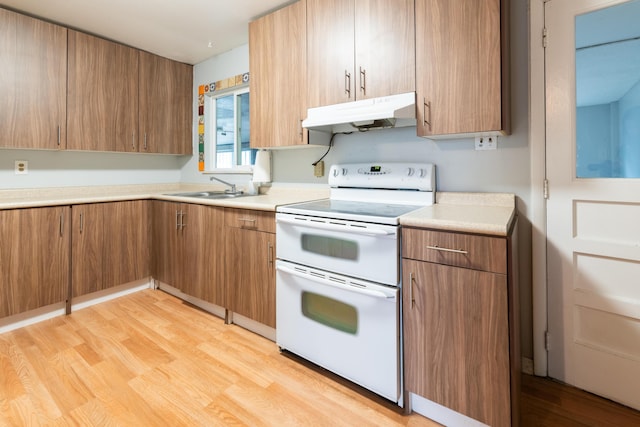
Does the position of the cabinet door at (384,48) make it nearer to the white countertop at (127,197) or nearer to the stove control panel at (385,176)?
the stove control panel at (385,176)

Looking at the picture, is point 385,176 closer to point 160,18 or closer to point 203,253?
point 203,253

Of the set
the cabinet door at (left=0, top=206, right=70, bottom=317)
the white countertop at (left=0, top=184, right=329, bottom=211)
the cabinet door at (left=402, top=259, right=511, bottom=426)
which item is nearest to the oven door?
the cabinet door at (left=402, top=259, right=511, bottom=426)

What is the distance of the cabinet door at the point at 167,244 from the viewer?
265 centimetres

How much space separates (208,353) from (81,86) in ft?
8.13

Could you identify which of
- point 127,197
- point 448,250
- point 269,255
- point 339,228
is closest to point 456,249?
point 448,250

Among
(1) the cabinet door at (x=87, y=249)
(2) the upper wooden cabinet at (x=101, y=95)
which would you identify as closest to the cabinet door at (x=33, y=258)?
(1) the cabinet door at (x=87, y=249)

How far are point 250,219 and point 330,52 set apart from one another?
1170mm

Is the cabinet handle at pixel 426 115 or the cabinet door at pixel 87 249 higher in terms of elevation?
the cabinet handle at pixel 426 115

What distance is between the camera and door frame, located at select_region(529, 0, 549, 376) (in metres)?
1.59

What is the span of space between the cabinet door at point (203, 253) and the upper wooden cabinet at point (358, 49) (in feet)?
3.64

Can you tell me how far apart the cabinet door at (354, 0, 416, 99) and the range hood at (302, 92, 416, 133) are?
0.07 meters

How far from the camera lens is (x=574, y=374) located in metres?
1.61

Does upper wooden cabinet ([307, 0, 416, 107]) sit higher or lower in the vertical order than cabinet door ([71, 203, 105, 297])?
higher

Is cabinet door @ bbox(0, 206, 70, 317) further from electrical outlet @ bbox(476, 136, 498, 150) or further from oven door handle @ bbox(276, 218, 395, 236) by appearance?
electrical outlet @ bbox(476, 136, 498, 150)
